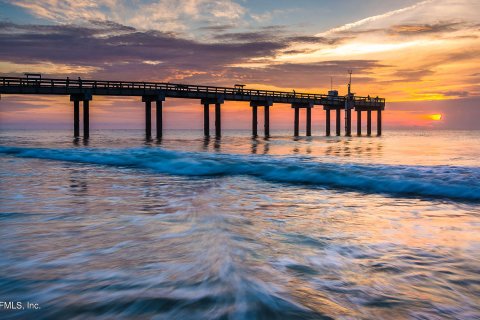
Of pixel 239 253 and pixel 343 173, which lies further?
pixel 343 173

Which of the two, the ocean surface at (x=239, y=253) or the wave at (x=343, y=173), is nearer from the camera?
the ocean surface at (x=239, y=253)

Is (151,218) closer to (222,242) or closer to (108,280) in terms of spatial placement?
(222,242)

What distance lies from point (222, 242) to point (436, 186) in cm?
740

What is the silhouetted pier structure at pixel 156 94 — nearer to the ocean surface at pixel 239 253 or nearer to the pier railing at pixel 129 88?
the pier railing at pixel 129 88

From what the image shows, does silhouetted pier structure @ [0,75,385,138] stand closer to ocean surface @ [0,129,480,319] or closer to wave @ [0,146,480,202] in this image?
wave @ [0,146,480,202]

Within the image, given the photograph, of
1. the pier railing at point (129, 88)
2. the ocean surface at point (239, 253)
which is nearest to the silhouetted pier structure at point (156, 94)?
the pier railing at point (129, 88)

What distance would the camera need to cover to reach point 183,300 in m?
3.16

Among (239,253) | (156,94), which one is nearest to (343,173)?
(239,253)

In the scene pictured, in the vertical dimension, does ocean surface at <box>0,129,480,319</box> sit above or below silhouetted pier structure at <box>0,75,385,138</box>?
below

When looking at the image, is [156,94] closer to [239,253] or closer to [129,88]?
[129,88]

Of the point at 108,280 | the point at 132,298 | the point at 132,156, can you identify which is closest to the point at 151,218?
the point at 108,280

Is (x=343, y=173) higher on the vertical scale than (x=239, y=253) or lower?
higher

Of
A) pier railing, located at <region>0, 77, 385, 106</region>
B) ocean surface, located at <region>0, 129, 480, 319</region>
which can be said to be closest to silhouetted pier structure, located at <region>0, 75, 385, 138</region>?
pier railing, located at <region>0, 77, 385, 106</region>

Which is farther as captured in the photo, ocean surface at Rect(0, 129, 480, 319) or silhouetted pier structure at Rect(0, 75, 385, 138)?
silhouetted pier structure at Rect(0, 75, 385, 138)
